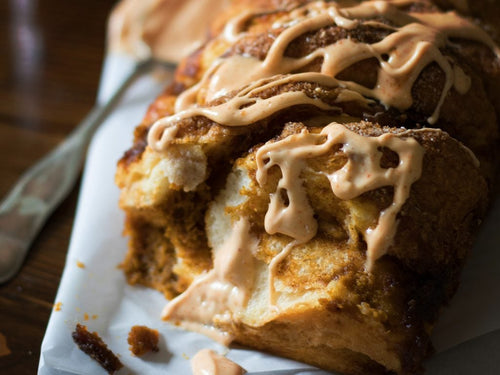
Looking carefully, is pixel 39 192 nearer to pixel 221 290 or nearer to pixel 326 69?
pixel 221 290

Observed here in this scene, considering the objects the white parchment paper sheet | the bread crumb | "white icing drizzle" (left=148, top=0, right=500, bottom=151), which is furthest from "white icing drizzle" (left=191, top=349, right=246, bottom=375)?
"white icing drizzle" (left=148, top=0, right=500, bottom=151)

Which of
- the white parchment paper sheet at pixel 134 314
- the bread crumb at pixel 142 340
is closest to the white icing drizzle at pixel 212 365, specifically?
the white parchment paper sheet at pixel 134 314

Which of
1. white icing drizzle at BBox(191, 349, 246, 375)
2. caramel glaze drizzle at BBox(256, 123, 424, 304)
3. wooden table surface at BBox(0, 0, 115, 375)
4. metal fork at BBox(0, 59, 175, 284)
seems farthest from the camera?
metal fork at BBox(0, 59, 175, 284)

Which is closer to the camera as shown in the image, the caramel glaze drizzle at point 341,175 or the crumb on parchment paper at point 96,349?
the caramel glaze drizzle at point 341,175

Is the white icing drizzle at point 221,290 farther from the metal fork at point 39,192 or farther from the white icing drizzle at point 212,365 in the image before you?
the metal fork at point 39,192

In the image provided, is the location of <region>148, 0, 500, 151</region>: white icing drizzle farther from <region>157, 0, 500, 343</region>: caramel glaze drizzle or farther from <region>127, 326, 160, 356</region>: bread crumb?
<region>127, 326, 160, 356</region>: bread crumb

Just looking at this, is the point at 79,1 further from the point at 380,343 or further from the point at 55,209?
the point at 380,343
